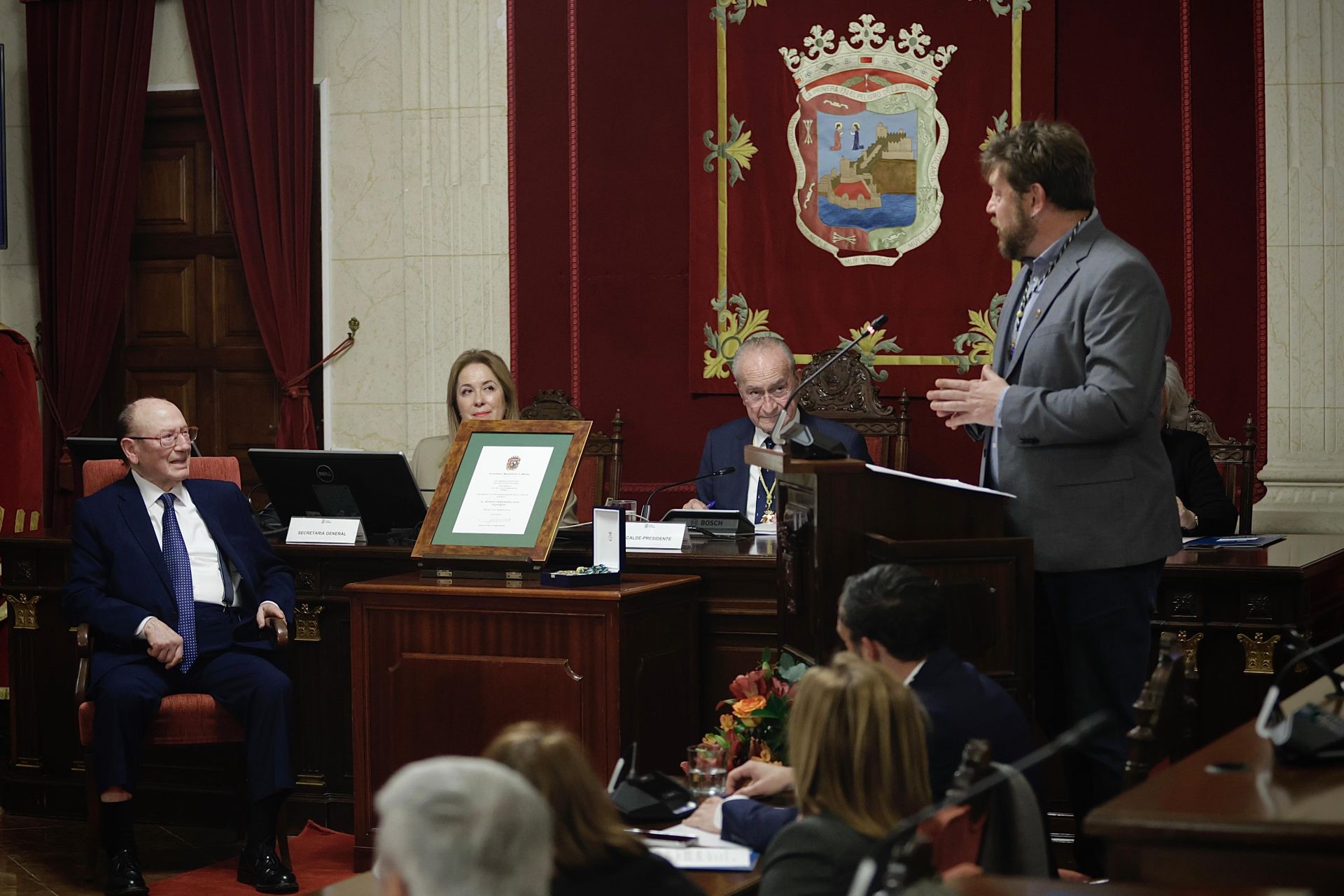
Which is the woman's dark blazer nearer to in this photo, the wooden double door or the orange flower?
the orange flower

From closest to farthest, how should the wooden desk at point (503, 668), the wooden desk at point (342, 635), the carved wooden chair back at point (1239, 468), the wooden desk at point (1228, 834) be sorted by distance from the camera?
1. the wooden desk at point (1228, 834)
2. the wooden desk at point (503, 668)
3. the wooden desk at point (342, 635)
4. the carved wooden chair back at point (1239, 468)

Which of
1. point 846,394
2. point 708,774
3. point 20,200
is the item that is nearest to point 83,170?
point 20,200

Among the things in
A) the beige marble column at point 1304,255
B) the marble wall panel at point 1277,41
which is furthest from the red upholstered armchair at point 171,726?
the marble wall panel at point 1277,41

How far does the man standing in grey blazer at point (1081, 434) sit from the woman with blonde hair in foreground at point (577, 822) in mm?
1322

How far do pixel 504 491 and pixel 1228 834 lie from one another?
255 centimetres

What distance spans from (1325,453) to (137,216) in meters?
5.47

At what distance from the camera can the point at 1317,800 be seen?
5.38ft

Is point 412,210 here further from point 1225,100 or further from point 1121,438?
point 1121,438

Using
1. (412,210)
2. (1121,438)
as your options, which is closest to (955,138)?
(412,210)

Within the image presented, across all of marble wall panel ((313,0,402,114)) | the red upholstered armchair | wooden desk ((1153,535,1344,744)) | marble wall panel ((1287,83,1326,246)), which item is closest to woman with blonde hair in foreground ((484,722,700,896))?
wooden desk ((1153,535,1344,744))

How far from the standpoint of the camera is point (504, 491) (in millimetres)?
3869

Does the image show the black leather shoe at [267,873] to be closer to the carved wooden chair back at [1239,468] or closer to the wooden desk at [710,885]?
the wooden desk at [710,885]

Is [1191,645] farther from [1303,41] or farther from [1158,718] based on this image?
[1303,41]

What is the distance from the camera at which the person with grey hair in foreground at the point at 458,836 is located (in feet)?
4.30
